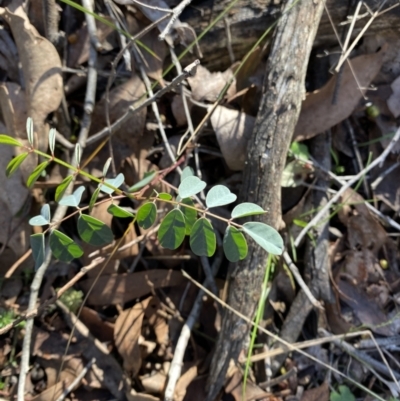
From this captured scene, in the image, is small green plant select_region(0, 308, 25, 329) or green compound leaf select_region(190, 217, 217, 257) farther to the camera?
small green plant select_region(0, 308, 25, 329)

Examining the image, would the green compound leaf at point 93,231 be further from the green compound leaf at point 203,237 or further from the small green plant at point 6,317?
the small green plant at point 6,317

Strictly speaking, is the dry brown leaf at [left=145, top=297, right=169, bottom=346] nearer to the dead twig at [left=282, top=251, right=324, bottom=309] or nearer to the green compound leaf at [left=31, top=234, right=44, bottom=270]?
the dead twig at [left=282, top=251, right=324, bottom=309]

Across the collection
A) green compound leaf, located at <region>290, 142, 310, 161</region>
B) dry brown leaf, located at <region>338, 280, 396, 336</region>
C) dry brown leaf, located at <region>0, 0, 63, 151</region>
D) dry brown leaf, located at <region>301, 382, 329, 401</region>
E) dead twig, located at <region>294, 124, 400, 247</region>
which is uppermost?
dry brown leaf, located at <region>0, 0, 63, 151</region>

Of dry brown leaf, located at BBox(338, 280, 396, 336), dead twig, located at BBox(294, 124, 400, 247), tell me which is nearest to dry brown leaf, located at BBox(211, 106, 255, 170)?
dead twig, located at BBox(294, 124, 400, 247)

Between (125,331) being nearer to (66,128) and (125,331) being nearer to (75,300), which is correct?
(75,300)

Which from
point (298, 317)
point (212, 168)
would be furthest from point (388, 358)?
point (212, 168)

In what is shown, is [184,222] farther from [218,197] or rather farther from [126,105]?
[126,105]
